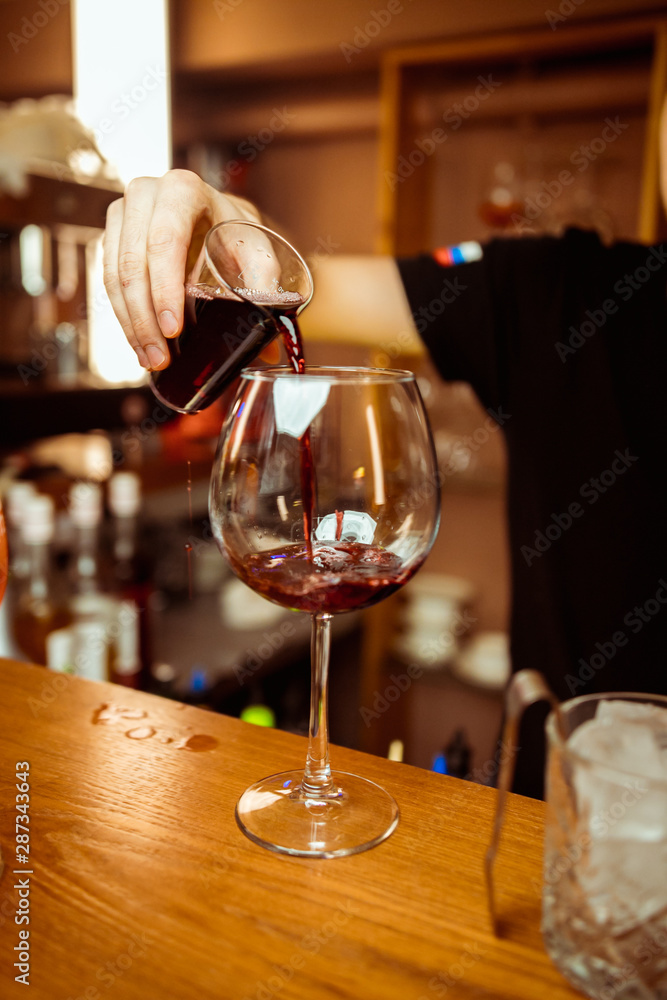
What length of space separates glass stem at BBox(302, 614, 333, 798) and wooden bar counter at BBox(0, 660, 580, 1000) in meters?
0.05

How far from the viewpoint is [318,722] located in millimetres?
562

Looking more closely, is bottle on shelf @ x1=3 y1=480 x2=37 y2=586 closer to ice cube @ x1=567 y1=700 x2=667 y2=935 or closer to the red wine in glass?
the red wine in glass

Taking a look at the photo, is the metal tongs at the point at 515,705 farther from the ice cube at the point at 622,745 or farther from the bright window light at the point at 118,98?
the bright window light at the point at 118,98

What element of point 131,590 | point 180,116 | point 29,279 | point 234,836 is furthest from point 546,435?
point 180,116

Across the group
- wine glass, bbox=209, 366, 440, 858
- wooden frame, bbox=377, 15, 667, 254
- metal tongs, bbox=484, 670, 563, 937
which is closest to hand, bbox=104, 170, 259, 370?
wine glass, bbox=209, 366, 440, 858

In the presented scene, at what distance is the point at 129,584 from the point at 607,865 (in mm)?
1882

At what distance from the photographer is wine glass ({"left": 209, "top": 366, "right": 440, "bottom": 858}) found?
1.74 feet

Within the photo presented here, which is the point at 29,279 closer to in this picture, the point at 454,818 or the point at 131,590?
the point at 131,590

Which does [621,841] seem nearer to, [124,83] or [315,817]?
→ [315,817]

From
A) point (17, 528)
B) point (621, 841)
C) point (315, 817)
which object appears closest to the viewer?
point (621, 841)

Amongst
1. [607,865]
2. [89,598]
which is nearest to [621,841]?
[607,865]

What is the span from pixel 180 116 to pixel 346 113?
0.62m

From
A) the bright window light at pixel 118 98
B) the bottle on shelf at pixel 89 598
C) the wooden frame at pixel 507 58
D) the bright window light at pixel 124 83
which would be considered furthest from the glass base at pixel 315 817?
the bright window light at pixel 124 83

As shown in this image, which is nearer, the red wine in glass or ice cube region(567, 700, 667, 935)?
ice cube region(567, 700, 667, 935)
